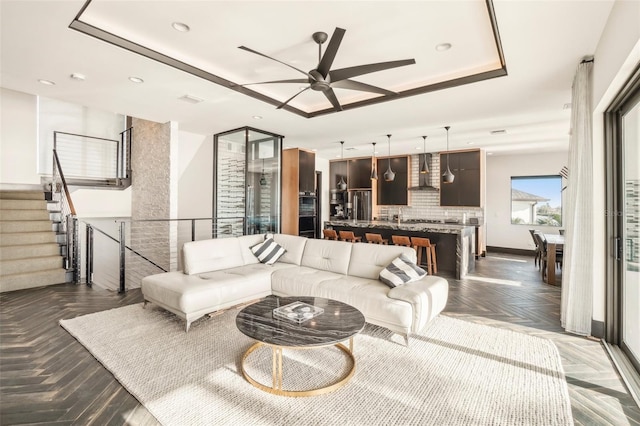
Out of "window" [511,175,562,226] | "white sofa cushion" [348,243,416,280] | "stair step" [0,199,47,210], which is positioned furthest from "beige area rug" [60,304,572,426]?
"window" [511,175,562,226]

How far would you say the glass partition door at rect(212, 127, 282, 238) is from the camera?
6.36 meters

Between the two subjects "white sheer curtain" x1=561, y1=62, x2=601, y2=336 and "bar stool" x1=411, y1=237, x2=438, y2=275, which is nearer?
"white sheer curtain" x1=561, y1=62, x2=601, y2=336

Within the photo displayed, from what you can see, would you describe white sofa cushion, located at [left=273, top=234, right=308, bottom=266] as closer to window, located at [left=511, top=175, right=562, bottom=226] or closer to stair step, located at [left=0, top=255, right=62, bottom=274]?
stair step, located at [left=0, top=255, right=62, bottom=274]

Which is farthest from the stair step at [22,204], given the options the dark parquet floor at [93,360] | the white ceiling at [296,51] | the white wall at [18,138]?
the white ceiling at [296,51]

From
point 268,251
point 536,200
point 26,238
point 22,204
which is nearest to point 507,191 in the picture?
point 536,200

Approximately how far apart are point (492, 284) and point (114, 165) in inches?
337

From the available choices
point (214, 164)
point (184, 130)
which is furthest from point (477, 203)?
point (184, 130)

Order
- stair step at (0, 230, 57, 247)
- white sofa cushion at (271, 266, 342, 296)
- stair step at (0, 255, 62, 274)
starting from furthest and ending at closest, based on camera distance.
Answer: stair step at (0, 230, 57, 247), stair step at (0, 255, 62, 274), white sofa cushion at (271, 266, 342, 296)

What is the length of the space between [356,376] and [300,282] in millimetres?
1448

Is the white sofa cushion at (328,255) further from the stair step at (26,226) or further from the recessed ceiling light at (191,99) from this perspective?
the stair step at (26,226)

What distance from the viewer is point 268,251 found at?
181 inches

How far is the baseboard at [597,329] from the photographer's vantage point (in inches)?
123

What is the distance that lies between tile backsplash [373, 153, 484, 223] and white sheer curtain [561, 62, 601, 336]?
196 inches

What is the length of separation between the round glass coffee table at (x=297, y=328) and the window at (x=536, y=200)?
809 centimetres
